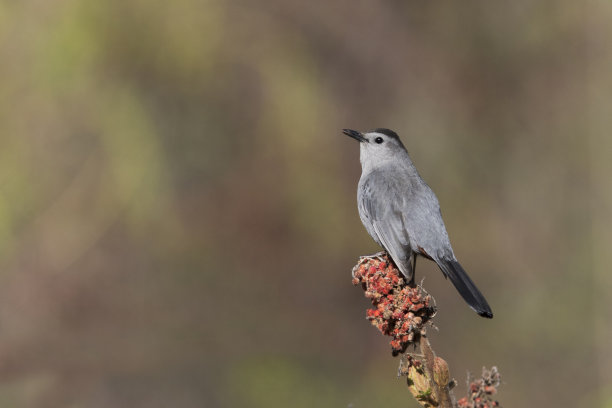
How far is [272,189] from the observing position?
6.98 metres

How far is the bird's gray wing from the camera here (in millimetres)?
3293

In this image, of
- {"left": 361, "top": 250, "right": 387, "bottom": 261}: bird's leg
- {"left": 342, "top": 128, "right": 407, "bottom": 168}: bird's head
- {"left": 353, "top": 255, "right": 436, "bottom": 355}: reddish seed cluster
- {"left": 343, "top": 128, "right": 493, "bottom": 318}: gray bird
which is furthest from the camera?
{"left": 342, "top": 128, "right": 407, "bottom": 168}: bird's head

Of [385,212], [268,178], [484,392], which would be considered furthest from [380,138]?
[268,178]

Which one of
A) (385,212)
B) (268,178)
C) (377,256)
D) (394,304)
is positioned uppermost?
(268,178)

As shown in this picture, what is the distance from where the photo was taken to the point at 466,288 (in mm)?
2914

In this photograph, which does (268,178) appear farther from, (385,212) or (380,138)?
(385,212)

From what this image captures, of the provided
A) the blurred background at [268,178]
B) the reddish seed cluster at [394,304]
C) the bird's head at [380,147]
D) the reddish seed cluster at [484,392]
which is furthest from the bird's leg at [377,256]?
the blurred background at [268,178]

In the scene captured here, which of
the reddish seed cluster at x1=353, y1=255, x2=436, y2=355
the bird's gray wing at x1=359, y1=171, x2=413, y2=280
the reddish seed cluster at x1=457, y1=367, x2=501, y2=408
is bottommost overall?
the reddish seed cluster at x1=457, y1=367, x2=501, y2=408

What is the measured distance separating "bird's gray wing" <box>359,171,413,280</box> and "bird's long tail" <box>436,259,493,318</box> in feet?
0.65

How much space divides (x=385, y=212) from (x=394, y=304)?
1356mm

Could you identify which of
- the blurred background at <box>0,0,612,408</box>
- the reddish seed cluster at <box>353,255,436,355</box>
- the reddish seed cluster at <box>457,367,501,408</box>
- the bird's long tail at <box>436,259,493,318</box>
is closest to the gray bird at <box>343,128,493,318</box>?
the bird's long tail at <box>436,259,493,318</box>

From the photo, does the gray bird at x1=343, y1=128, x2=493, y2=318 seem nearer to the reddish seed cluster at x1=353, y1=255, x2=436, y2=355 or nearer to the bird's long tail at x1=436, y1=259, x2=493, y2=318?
the bird's long tail at x1=436, y1=259, x2=493, y2=318

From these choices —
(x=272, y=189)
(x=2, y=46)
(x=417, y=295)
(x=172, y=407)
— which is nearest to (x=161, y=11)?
(x=2, y=46)

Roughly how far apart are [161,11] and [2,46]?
1580mm
